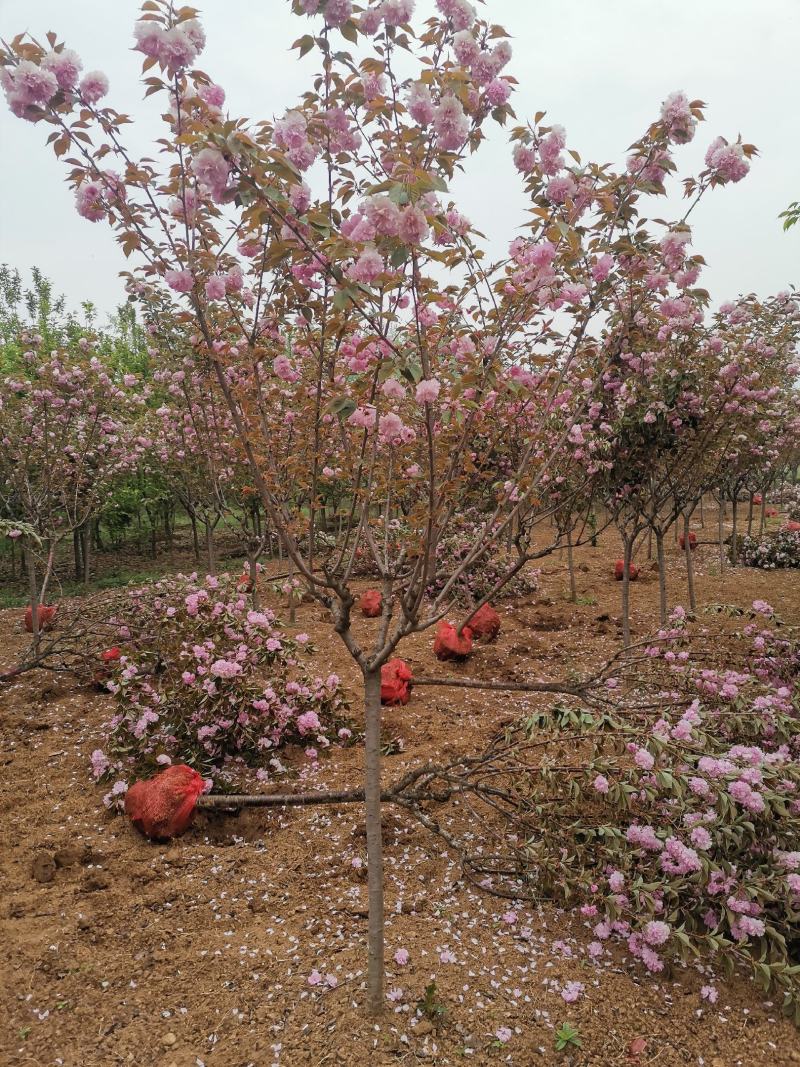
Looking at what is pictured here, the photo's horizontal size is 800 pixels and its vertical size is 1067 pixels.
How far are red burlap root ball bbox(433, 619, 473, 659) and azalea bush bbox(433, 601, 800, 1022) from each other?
3.08 metres

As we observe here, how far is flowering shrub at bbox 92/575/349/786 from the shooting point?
166 inches

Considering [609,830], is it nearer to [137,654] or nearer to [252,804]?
[252,804]

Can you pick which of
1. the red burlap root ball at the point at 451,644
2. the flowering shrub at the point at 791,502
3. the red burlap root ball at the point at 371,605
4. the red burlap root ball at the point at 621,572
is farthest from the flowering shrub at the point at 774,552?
the red burlap root ball at the point at 451,644

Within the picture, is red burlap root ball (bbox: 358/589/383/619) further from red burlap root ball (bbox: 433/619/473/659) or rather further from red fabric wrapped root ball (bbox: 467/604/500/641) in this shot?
red burlap root ball (bbox: 433/619/473/659)

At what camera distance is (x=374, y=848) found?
2350 mm

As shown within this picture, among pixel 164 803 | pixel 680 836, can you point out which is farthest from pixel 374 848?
pixel 164 803

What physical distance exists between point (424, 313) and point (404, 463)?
2.54ft

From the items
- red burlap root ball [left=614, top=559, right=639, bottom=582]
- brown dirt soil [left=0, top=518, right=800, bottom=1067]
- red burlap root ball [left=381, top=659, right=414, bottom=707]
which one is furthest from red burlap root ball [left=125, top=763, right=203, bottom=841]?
red burlap root ball [left=614, top=559, right=639, bottom=582]

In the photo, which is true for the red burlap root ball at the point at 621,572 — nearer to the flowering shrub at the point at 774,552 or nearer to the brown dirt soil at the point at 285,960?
the flowering shrub at the point at 774,552

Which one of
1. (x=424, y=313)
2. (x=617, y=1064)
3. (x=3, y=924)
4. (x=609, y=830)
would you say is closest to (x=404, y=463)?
(x=424, y=313)

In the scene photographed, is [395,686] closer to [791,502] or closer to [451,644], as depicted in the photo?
[451,644]

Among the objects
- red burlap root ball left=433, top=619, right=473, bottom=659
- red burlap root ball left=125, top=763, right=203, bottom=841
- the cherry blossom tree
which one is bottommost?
red burlap root ball left=125, top=763, right=203, bottom=841

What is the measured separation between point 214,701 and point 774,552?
1124cm

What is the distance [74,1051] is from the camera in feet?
7.30
